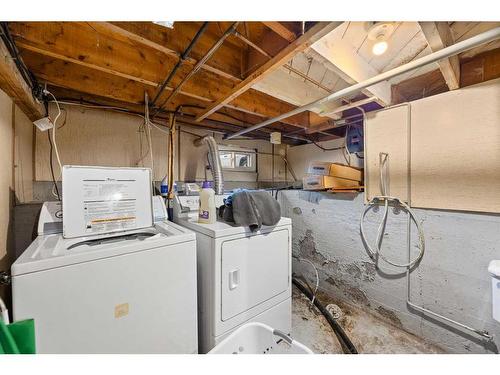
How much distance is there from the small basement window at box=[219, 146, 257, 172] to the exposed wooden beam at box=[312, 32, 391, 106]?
193 cm

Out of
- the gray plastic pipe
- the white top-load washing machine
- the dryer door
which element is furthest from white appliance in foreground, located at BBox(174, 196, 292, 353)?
the gray plastic pipe

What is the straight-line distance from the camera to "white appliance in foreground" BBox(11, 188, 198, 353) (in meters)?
0.86

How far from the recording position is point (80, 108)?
6.61 ft

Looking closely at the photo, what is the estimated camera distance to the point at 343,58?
4.26 feet

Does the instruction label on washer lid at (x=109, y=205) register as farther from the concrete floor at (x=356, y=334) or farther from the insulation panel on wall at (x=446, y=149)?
the insulation panel on wall at (x=446, y=149)

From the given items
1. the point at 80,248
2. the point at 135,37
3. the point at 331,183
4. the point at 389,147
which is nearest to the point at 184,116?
→ the point at 135,37

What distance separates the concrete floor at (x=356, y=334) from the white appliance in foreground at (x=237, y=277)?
264 millimetres

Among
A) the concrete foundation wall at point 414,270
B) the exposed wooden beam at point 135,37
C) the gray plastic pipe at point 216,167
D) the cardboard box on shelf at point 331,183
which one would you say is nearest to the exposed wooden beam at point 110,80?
the exposed wooden beam at point 135,37

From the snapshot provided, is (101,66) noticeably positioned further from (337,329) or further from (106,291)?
(337,329)

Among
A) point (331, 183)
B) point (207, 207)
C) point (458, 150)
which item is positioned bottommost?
point (207, 207)

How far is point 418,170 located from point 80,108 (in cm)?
322

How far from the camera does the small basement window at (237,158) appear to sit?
3033 mm

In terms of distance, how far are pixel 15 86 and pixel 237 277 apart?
1820 mm
